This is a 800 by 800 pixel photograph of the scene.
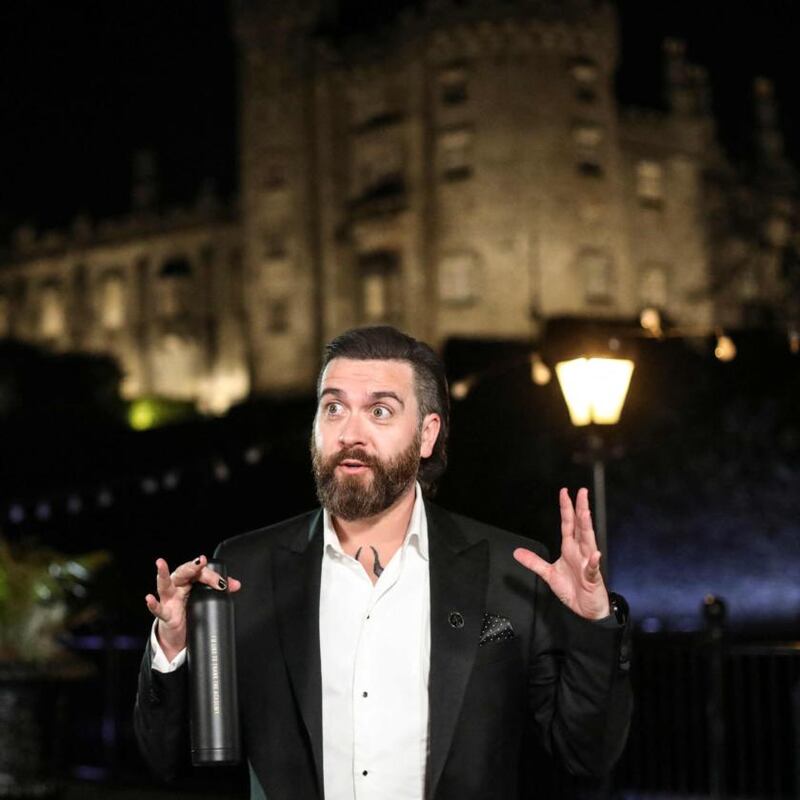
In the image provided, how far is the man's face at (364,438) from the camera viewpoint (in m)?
3.21

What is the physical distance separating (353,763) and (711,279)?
151 feet

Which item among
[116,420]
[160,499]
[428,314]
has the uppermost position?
[428,314]

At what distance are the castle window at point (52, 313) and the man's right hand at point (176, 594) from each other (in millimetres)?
61819

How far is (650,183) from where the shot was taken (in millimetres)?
46406

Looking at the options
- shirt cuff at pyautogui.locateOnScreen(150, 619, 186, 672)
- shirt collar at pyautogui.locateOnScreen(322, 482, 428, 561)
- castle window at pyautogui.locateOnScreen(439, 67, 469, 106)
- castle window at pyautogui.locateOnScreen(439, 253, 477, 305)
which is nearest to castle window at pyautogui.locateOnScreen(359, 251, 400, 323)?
castle window at pyautogui.locateOnScreen(439, 253, 477, 305)

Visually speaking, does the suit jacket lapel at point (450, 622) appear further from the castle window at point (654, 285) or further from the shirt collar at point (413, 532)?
the castle window at point (654, 285)

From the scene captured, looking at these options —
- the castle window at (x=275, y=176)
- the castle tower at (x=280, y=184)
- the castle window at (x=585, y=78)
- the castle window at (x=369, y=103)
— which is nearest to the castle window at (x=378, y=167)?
the castle window at (x=369, y=103)

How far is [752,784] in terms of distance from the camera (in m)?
14.9

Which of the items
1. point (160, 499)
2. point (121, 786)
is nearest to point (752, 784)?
point (121, 786)

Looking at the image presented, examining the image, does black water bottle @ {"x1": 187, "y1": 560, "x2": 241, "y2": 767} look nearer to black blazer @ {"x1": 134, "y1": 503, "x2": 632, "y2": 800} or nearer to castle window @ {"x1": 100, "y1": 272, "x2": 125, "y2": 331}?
black blazer @ {"x1": 134, "y1": 503, "x2": 632, "y2": 800}

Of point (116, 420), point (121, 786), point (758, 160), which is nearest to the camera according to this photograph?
point (121, 786)

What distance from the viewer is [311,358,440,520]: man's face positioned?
3.21 metres

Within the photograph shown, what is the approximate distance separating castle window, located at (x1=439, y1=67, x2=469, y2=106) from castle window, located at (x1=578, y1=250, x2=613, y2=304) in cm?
678

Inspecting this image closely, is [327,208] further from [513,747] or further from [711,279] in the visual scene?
[513,747]
